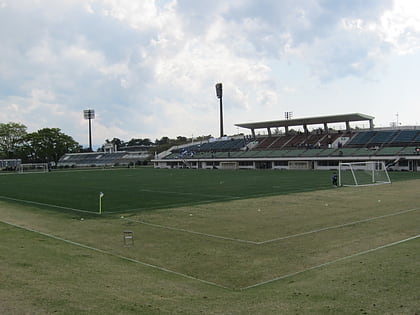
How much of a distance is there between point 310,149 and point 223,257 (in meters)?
71.9

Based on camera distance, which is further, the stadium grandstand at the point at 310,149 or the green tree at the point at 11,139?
the green tree at the point at 11,139

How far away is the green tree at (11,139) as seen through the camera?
112938 millimetres

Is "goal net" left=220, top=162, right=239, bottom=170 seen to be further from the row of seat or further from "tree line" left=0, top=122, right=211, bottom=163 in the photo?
"tree line" left=0, top=122, right=211, bottom=163

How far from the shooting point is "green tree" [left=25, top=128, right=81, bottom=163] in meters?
112

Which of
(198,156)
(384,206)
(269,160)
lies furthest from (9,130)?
(384,206)

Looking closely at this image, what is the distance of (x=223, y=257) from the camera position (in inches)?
508

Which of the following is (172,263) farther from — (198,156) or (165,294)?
(198,156)

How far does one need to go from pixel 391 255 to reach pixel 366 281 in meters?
3.10

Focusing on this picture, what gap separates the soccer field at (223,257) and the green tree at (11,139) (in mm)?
96497

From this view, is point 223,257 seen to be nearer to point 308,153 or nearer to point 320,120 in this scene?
point 308,153

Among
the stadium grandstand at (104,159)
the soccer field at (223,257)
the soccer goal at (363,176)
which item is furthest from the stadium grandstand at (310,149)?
the soccer field at (223,257)

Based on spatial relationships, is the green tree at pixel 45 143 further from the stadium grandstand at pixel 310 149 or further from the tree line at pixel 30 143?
the stadium grandstand at pixel 310 149

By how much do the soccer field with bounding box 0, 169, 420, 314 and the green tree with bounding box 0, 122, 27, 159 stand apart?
317 ft

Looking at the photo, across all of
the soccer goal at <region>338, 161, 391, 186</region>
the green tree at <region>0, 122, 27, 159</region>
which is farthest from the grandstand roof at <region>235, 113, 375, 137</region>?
the green tree at <region>0, 122, 27, 159</region>
